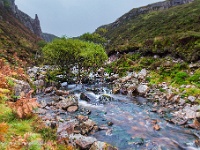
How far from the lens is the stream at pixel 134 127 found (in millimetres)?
10375

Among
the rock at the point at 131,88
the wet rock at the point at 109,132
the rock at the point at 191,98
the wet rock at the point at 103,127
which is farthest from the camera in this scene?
the rock at the point at 131,88

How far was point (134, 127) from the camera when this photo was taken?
1271 centimetres

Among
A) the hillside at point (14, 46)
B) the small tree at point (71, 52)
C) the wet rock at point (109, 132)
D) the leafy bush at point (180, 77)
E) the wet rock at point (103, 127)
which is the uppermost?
the hillside at point (14, 46)

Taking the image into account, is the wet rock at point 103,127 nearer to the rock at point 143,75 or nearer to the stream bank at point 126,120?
→ the stream bank at point 126,120

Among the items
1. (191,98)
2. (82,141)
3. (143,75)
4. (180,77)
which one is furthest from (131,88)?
(82,141)

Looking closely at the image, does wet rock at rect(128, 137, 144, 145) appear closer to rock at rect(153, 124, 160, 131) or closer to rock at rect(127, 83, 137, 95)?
rock at rect(153, 124, 160, 131)

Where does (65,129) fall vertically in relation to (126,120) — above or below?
above

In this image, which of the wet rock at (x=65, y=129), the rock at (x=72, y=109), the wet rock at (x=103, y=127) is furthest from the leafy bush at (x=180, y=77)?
the wet rock at (x=65, y=129)

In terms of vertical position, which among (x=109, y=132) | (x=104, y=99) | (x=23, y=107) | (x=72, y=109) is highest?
(x=23, y=107)

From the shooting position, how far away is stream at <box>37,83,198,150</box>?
10375 millimetres

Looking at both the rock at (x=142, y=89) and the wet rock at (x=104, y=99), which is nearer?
the wet rock at (x=104, y=99)

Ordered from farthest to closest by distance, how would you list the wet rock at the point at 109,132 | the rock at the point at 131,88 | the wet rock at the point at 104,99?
the rock at the point at 131,88, the wet rock at the point at 104,99, the wet rock at the point at 109,132

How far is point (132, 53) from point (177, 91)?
22271mm

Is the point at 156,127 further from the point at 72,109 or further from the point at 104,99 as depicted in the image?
the point at 104,99
